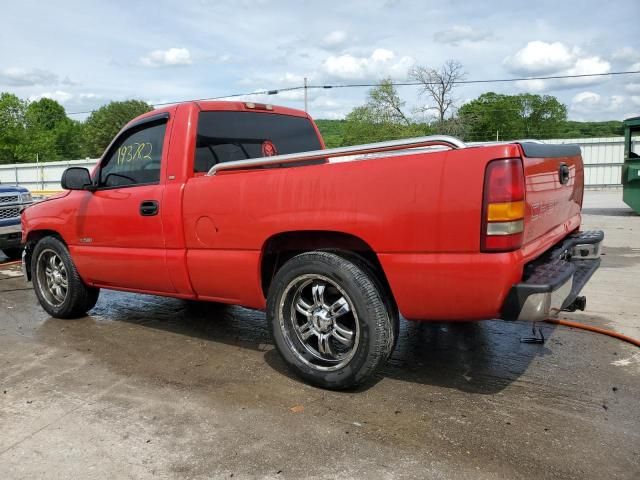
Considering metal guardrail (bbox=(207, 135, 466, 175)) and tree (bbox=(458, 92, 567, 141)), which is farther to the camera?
tree (bbox=(458, 92, 567, 141))

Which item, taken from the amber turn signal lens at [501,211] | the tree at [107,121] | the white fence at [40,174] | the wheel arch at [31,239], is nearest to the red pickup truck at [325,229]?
the amber turn signal lens at [501,211]

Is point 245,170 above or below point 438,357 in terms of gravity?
above

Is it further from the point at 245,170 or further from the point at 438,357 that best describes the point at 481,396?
the point at 245,170

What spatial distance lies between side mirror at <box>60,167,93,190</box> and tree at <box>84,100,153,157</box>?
73181 mm

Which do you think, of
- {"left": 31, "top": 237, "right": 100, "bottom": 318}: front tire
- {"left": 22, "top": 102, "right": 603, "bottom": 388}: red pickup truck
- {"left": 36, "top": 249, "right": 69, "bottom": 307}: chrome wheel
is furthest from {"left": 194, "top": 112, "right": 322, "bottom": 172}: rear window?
{"left": 36, "top": 249, "right": 69, "bottom": 307}: chrome wheel

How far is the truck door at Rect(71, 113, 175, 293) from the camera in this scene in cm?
422

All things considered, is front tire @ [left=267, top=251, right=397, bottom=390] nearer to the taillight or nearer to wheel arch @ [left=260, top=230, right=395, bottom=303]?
wheel arch @ [left=260, top=230, right=395, bottom=303]

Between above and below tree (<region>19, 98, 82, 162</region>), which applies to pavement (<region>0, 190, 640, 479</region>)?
below

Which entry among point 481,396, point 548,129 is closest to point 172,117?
point 481,396

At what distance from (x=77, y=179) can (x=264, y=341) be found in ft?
7.00

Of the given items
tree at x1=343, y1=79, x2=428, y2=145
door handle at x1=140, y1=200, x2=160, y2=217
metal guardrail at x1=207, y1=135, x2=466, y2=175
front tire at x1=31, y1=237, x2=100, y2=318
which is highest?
tree at x1=343, y1=79, x2=428, y2=145

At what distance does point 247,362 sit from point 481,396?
5.50 feet

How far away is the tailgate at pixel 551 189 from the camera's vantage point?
293 centimetres

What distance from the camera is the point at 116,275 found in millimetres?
4652
